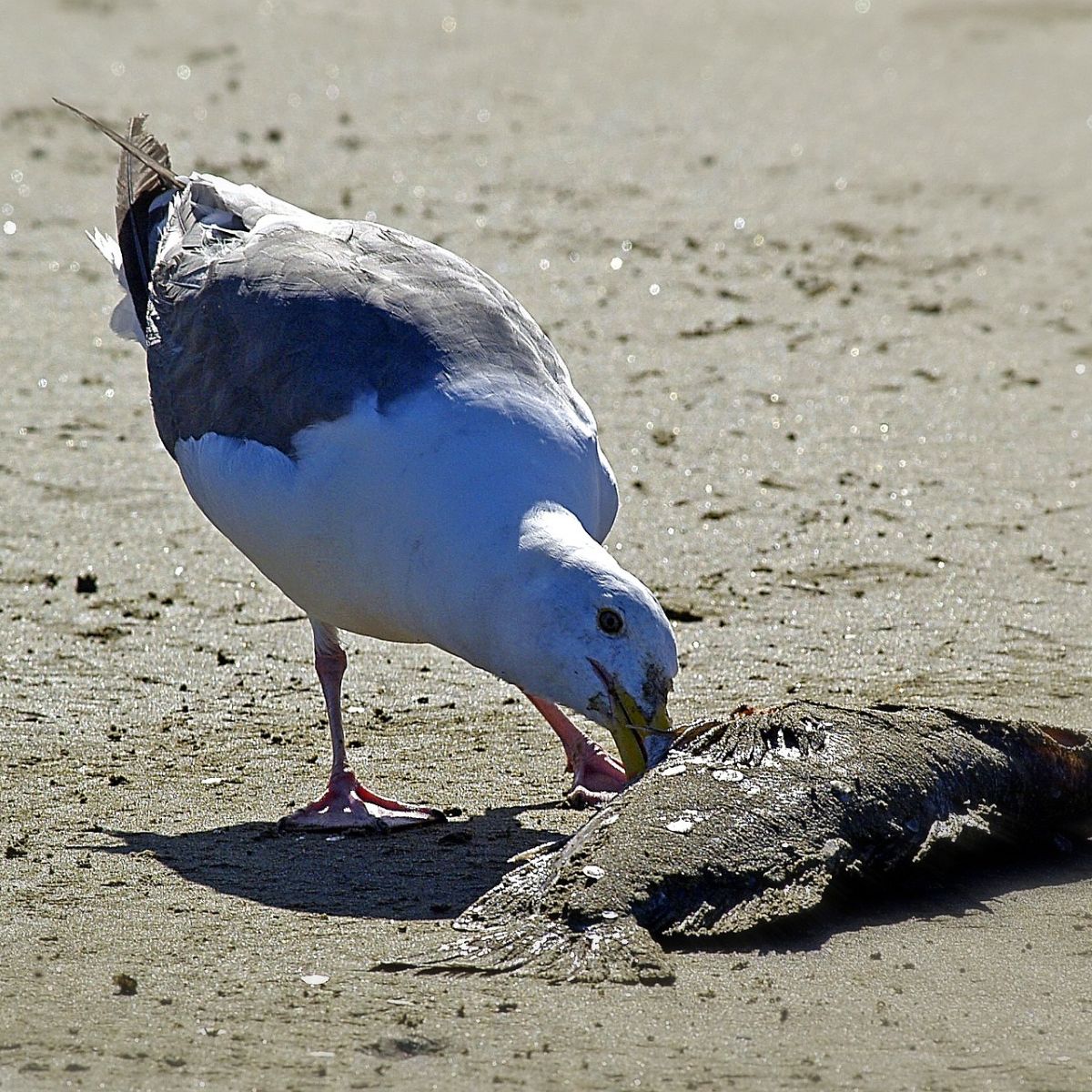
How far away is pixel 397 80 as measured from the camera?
13.6 m

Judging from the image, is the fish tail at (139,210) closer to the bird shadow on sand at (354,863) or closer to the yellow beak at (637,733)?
the bird shadow on sand at (354,863)

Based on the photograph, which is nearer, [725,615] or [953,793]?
[953,793]

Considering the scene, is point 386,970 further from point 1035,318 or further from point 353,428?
point 1035,318

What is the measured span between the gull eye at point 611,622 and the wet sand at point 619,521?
76cm

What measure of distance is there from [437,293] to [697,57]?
9150 millimetres

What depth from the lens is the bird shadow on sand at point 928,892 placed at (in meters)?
4.47

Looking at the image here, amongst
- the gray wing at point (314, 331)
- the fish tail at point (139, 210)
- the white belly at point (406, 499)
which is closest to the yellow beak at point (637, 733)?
the white belly at point (406, 499)

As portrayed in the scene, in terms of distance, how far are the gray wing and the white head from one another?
751 mm

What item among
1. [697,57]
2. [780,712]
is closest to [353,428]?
[780,712]

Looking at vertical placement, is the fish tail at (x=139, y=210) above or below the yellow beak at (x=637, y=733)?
above

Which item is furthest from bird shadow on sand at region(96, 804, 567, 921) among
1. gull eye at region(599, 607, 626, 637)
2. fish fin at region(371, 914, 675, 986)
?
gull eye at region(599, 607, 626, 637)

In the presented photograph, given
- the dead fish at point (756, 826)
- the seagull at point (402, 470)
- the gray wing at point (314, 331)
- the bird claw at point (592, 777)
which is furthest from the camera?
the bird claw at point (592, 777)

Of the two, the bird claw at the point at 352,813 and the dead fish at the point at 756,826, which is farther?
the bird claw at the point at 352,813

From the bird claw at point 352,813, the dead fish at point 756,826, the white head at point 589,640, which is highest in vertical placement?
the white head at point 589,640
